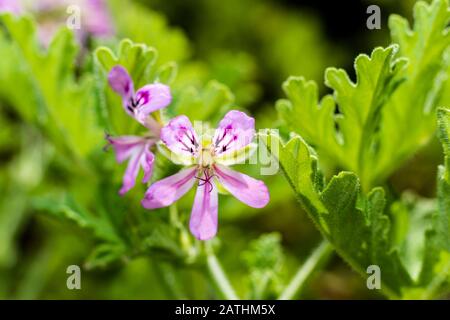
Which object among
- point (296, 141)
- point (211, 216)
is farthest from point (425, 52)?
point (211, 216)

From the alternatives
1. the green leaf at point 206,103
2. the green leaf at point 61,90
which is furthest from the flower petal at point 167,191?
the green leaf at point 61,90

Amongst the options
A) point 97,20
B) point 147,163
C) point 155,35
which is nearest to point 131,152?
point 147,163

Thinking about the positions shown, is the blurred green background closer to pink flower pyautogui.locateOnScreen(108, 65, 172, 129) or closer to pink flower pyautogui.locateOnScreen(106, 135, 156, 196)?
pink flower pyautogui.locateOnScreen(106, 135, 156, 196)

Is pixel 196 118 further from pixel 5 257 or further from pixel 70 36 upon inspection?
pixel 5 257

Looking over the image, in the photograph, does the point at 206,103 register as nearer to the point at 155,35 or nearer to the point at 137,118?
Answer: the point at 137,118

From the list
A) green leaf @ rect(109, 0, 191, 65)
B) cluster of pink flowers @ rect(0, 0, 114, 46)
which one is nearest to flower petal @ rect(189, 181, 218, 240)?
green leaf @ rect(109, 0, 191, 65)

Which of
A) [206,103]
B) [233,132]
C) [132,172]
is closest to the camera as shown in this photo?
[233,132]

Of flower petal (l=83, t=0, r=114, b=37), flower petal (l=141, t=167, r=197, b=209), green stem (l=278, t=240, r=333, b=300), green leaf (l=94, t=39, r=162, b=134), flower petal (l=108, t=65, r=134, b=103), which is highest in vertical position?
flower petal (l=83, t=0, r=114, b=37)
